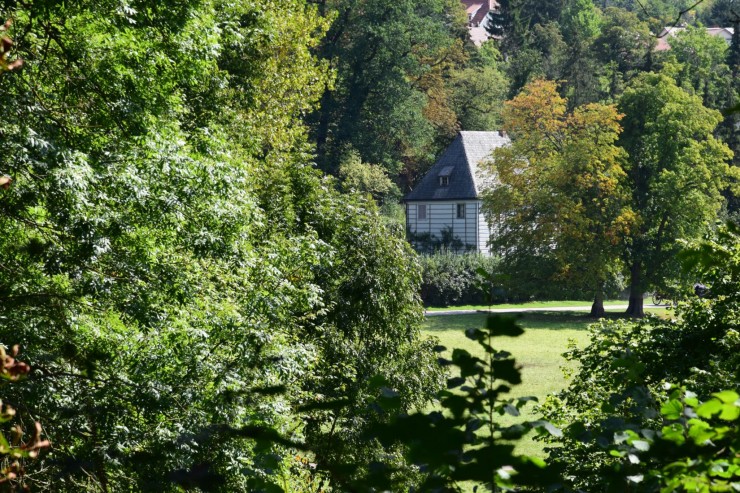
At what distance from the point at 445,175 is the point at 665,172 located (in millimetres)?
16956

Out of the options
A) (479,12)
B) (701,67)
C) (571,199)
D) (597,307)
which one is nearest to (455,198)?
(597,307)

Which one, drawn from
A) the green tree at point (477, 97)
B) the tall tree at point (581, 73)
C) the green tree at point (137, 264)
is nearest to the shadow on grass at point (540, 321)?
the green tree at point (477, 97)

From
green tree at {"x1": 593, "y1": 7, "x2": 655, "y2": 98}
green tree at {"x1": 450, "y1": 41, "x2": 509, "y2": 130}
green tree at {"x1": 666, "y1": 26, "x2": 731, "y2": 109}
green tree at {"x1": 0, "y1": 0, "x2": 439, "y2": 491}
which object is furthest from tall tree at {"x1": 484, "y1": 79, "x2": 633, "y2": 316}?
green tree at {"x1": 0, "y1": 0, "x2": 439, "y2": 491}

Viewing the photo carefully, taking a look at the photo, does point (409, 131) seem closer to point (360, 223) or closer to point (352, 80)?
point (352, 80)

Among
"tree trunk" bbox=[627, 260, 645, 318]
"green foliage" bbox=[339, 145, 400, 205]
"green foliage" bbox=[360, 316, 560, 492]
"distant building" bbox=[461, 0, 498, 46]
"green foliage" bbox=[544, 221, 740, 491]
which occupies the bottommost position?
"tree trunk" bbox=[627, 260, 645, 318]

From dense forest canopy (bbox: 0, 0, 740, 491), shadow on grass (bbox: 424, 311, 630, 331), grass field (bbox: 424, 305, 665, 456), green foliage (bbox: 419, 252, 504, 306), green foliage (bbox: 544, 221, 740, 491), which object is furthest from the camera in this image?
green foliage (bbox: 419, 252, 504, 306)

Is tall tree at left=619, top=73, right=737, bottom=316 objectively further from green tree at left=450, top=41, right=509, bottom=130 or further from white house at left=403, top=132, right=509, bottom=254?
green tree at left=450, top=41, right=509, bottom=130

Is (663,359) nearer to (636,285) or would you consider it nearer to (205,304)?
(205,304)

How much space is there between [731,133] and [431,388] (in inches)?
1464

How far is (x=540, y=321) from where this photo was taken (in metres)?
40.2

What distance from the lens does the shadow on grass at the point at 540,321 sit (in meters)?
35.8

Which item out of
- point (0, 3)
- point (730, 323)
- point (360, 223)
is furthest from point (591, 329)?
point (0, 3)

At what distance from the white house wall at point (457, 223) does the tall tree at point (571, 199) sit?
1123 centimetres

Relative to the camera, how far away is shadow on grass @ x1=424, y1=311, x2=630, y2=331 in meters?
35.8
